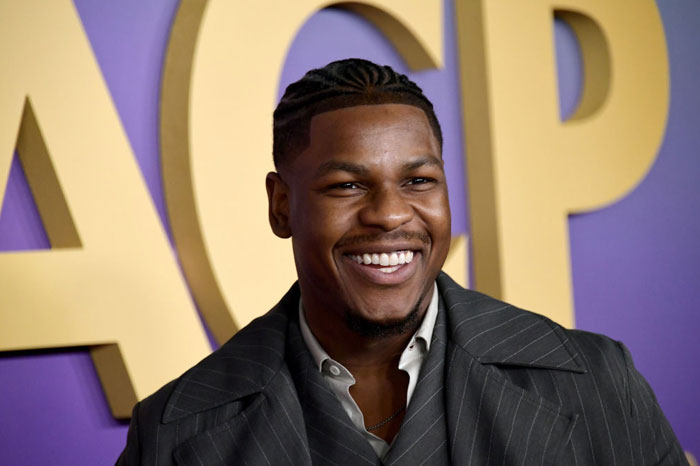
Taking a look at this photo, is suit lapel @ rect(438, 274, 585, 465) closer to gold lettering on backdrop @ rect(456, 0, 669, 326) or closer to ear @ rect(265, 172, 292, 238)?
ear @ rect(265, 172, 292, 238)

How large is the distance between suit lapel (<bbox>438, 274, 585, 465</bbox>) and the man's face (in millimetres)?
95

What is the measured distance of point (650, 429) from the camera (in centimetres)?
111

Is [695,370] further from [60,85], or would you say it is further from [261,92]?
[60,85]

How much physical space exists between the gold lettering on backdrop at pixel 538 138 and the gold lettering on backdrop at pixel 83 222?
2.86ft

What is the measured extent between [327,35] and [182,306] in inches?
31.5

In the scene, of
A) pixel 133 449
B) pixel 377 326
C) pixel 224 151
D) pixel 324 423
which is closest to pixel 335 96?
pixel 377 326

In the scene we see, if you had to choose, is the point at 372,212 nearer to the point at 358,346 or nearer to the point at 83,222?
the point at 358,346

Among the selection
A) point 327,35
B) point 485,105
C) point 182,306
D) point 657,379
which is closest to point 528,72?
point 485,105

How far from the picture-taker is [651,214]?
244 cm

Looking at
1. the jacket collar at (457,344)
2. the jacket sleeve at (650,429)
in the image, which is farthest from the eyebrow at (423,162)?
the jacket sleeve at (650,429)

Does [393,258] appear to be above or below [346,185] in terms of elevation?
below

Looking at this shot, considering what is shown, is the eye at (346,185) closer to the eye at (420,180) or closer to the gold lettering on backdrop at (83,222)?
the eye at (420,180)

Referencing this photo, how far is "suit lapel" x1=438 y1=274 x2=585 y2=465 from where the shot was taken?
107 centimetres

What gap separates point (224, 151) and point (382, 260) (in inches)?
37.1
